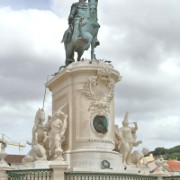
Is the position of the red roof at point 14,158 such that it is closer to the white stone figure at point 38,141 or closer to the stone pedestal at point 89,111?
the white stone figure at point 38,141

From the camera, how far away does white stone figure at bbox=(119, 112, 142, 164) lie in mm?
21594

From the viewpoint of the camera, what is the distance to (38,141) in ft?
69.3

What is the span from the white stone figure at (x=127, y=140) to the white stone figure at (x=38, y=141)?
12.1ft

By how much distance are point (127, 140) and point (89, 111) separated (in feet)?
8.12

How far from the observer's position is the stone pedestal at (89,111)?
20.3 meters

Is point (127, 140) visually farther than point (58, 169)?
Yes

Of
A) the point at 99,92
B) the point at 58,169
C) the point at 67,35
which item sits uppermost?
the point at 67,35

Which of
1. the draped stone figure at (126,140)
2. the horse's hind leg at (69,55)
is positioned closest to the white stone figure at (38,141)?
the horse's hind leg at (69,55)

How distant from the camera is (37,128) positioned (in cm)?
2131

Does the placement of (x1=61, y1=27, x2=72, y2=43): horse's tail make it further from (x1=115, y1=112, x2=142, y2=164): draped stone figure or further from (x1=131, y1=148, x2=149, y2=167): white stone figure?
(x1=131, y1=148, x2=149, y2=167): white stone figure

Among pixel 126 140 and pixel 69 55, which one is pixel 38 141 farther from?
pixel 69 55

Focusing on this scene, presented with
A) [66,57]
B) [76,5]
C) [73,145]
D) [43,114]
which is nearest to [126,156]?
[73,145]

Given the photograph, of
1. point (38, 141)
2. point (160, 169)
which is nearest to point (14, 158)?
point (38, 141)

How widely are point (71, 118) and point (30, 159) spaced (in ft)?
8.39
